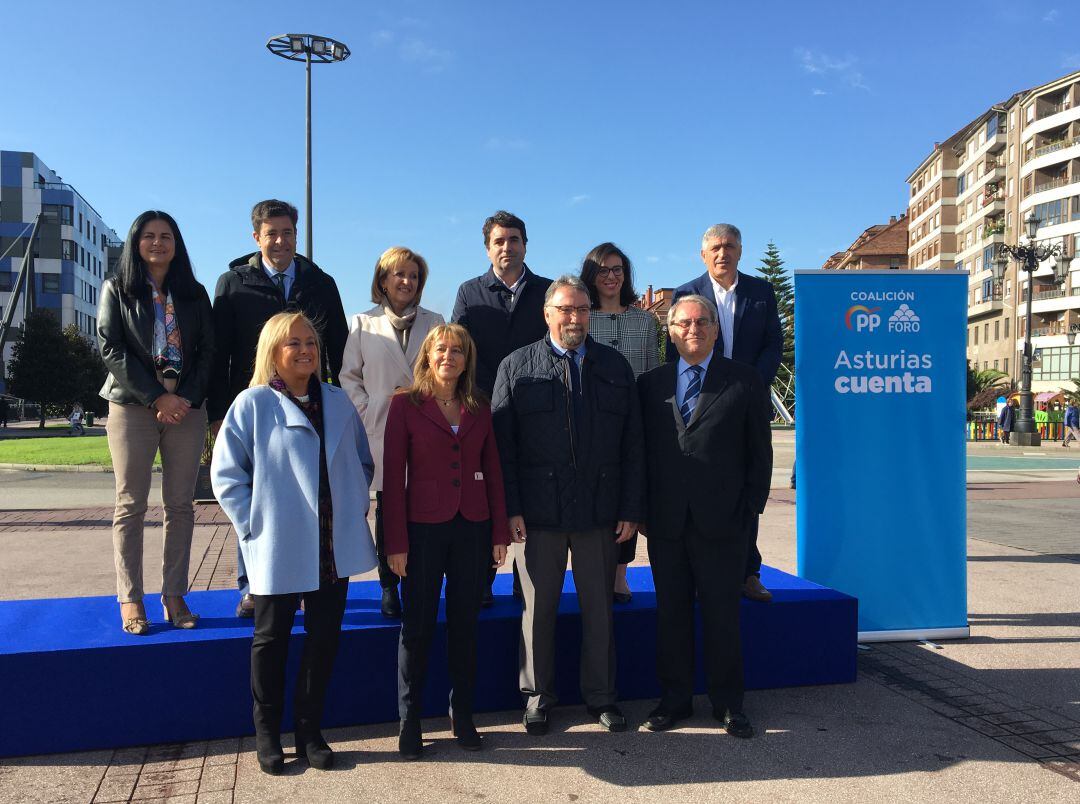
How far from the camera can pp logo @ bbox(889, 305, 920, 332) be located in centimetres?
569

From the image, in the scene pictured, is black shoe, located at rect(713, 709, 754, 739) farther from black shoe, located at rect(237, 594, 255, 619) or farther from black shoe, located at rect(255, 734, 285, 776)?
black shoe, located at rect(237, 594, 255, 619)

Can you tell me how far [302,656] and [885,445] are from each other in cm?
401

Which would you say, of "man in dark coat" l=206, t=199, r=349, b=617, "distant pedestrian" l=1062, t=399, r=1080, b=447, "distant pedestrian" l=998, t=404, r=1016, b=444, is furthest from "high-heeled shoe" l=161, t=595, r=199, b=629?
"distant pedestrian" l=1062, t=399, r=1080, b=447

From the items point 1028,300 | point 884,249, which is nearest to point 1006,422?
point 1028,300

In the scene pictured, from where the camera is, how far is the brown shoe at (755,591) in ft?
15.6

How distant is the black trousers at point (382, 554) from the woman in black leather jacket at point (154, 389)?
0.95 m

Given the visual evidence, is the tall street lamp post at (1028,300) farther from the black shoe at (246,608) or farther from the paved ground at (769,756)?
the black shoe at (246,608)

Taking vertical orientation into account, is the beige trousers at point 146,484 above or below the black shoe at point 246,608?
above

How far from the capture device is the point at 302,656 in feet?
12.5

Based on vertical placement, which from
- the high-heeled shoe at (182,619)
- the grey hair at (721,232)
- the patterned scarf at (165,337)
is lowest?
the high-heeled shoe at (182,619)

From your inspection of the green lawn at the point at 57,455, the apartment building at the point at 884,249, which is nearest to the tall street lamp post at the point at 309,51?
the green lawn at the point at 57,455

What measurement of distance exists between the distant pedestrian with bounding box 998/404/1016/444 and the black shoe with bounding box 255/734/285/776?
118 ft

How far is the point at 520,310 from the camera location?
15.8 ft

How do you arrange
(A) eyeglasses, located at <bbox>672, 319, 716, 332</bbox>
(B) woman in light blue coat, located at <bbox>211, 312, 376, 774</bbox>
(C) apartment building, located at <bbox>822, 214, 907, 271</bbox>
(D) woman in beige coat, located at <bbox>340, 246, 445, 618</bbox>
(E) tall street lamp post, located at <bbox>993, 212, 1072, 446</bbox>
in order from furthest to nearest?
1. (C) apartment building, located at <bbox>822, 214, 907, 271</bbox>
2. (E) tall street lamp post, located at <bbox>993, 212, 1072, 446</bbox>
3. (D) woman in beige coat, located at <bbox>340, 246, 445, 618</bbox>
4. (A) eyeglasses, located at <bbox>672, 319, 716, 332</bbox>
5. (B) woman in light blue coat, located at <bbox>211, 312, 376, 774</bbox>
